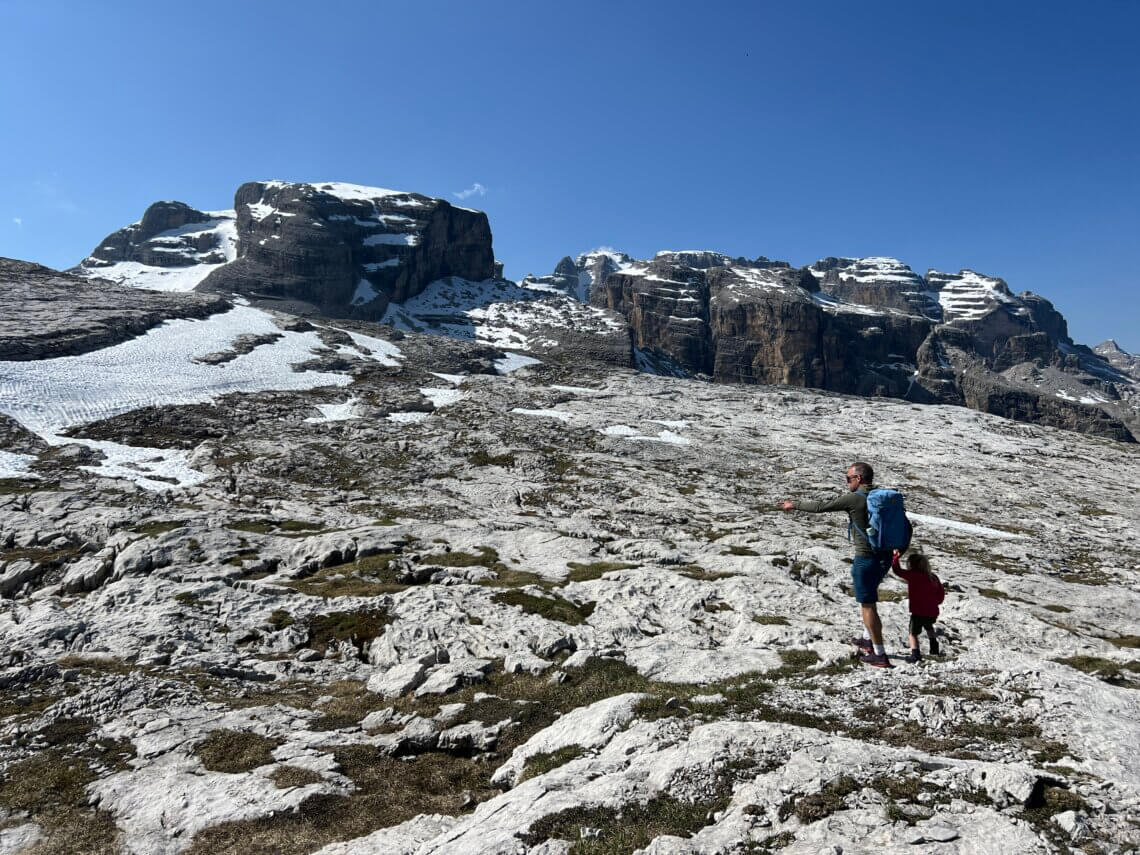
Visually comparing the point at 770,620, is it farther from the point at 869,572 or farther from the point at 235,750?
the point at 235,750

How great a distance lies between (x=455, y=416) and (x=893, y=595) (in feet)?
258

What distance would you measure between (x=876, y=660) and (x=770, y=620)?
8.82 metres

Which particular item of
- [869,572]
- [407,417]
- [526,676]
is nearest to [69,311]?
[407,417]

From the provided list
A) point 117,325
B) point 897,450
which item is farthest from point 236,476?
point 897,450

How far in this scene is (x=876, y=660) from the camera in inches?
632

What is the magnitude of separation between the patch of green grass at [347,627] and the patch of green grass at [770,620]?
15999 mm

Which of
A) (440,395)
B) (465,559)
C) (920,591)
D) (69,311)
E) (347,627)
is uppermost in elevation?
(69,311)

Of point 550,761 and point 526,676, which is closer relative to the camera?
point 550,761

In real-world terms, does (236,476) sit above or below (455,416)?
below

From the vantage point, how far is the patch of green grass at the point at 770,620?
2400 cm

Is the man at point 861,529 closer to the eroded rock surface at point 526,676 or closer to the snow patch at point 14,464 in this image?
the eroded rock surface at point 526,676

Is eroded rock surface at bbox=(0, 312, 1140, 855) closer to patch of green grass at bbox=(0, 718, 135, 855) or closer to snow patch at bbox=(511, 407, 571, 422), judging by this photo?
patch of green grass at bbox=(0, 718, 135, 855)

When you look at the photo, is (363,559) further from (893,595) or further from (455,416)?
(455,416)

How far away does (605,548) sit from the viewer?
40.2 metres
